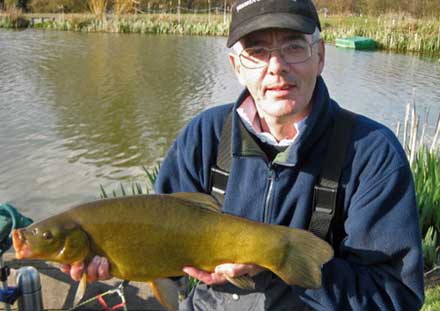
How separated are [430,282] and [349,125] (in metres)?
2.43

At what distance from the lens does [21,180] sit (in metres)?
8.38

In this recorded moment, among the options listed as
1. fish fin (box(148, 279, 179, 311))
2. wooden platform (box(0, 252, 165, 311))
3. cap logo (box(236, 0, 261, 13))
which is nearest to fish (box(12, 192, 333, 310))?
fish fin (box(148, 279, 179, 311))

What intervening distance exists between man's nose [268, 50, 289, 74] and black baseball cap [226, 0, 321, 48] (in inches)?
4.9

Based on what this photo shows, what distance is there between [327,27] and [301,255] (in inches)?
1310

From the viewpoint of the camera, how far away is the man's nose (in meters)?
2.25

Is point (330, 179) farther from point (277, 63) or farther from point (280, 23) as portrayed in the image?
point (280, 23)

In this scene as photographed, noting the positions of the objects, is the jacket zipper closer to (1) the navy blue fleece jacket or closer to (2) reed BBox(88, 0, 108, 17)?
(1) the navy blue fleece jacket

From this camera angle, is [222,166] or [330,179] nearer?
[330,179]

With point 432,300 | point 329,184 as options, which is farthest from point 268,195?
point 432,300

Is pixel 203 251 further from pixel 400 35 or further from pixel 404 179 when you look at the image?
pixel 400 35

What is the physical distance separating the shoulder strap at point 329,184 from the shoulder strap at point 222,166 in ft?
1.37

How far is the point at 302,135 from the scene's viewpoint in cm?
228

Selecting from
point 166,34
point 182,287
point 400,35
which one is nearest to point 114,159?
point 182,287

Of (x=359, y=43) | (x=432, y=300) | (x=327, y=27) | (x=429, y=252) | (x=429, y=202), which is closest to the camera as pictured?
(x=432, y=300)
